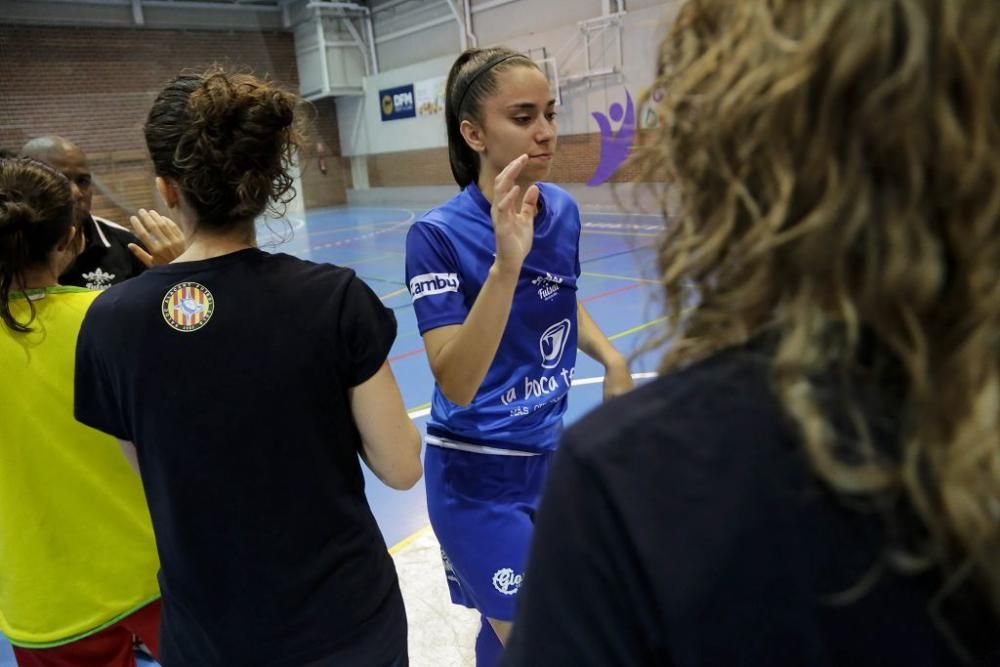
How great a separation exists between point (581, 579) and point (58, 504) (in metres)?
1.72

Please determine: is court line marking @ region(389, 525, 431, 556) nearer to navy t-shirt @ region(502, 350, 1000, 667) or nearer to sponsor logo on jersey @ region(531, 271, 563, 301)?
sponsor logo on jersey @ region(531, 271, 563, 301)

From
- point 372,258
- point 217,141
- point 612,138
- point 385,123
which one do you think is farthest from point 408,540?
point 385,123

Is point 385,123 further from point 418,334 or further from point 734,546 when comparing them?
point 734,546

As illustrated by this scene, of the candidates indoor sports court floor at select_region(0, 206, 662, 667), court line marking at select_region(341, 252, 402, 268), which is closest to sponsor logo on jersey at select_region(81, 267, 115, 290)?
indoor sports court floor at select_region(0, 206, 662, 667)

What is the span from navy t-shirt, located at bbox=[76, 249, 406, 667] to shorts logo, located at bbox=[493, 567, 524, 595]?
484 millimetres

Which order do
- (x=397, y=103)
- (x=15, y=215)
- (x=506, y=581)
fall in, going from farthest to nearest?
(x=397, y=103) < (x=506, y=581) < (x=15, y=215)

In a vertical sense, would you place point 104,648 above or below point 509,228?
below

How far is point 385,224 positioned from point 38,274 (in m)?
13.0

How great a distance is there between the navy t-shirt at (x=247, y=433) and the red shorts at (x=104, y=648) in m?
0.62

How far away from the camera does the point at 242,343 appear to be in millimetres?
1237

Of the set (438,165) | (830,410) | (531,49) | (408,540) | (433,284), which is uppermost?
(531,49)

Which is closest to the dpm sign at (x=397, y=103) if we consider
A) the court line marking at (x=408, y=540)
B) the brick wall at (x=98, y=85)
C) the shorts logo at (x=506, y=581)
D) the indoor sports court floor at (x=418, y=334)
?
the brick wall at (x=98, y=85)

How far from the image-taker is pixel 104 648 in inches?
76.0

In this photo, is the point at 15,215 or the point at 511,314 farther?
the point at 511,314
